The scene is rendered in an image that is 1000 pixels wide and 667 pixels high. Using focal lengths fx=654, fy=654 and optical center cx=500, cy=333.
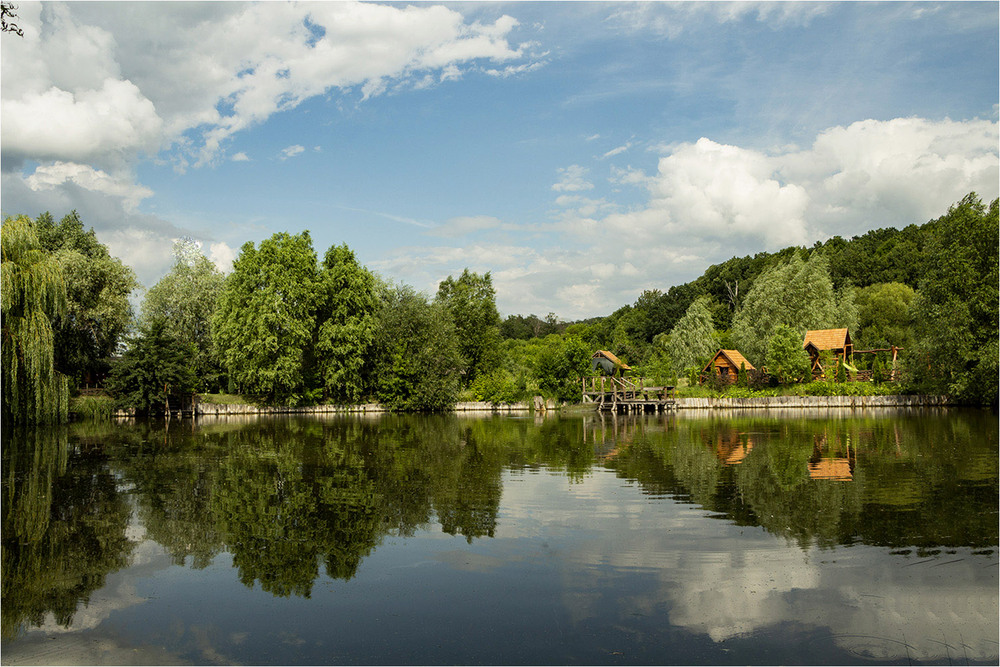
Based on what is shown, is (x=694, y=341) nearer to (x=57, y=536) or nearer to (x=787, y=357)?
(x=787, y=357)

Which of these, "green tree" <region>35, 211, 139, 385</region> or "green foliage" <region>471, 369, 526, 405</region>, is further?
"green foliage" <region>471, 369, 526, 405</region>

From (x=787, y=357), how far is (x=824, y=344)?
4891 millimetres

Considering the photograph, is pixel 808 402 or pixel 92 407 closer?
pixel 92 407

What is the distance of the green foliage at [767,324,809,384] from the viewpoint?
48062mm

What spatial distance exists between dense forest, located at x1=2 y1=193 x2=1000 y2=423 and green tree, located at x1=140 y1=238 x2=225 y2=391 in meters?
0.14

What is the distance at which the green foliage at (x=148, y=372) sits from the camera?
136ft

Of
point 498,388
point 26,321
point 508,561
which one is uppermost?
point 26,321

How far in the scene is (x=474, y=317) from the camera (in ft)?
188

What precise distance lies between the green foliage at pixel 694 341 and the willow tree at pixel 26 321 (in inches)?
1923

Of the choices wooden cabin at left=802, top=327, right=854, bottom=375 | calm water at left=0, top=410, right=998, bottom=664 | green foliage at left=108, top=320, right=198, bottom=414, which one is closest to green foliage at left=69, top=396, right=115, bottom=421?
green foliage at left=108, top=320, right=198, bottom=414

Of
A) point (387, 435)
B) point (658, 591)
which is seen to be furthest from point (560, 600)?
point (387, 435)

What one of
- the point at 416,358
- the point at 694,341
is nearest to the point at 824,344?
the point at 694,341

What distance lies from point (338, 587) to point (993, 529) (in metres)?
10.2

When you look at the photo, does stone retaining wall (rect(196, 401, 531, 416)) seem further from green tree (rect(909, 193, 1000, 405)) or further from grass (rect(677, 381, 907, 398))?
green tree (rect(909, 193, 1000, 405))
